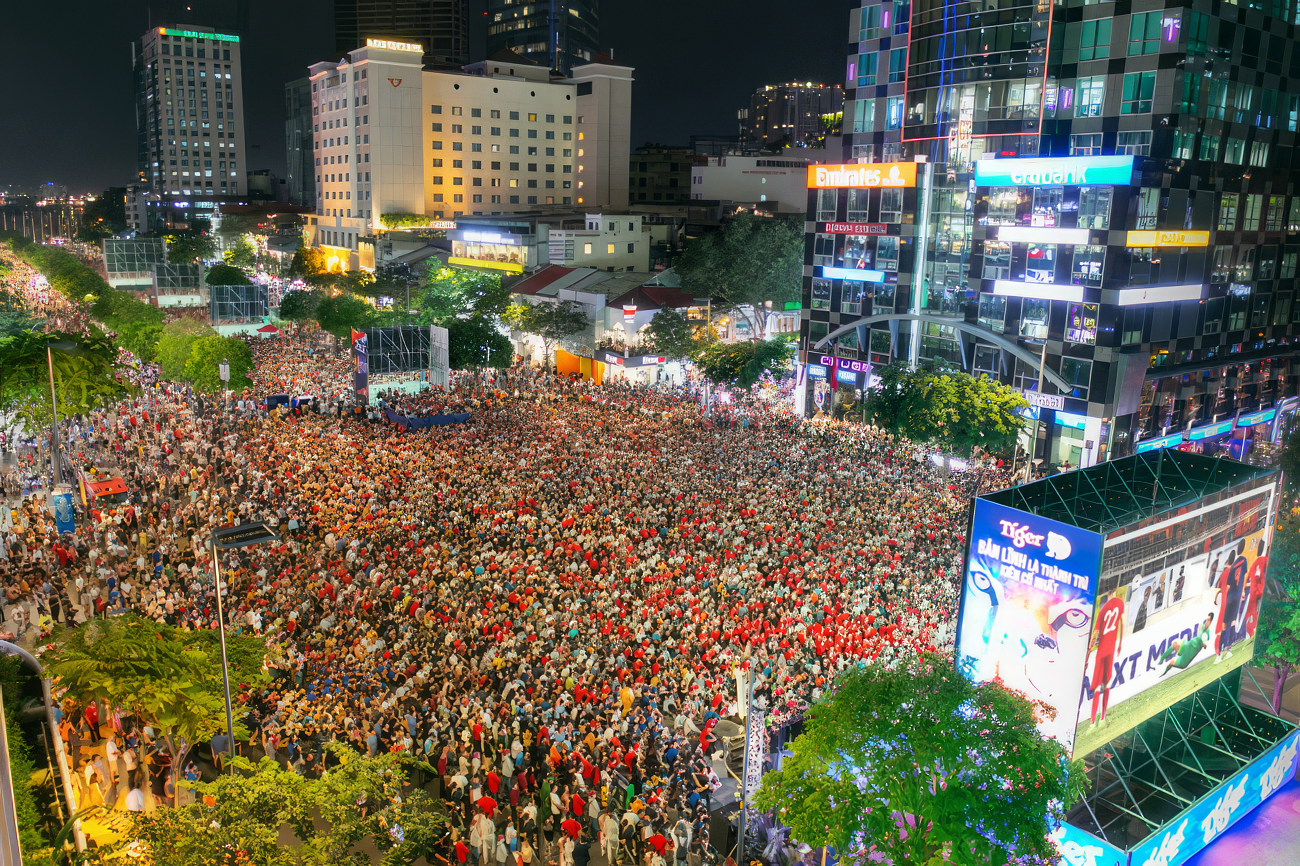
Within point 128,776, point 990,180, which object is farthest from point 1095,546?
point 990,180

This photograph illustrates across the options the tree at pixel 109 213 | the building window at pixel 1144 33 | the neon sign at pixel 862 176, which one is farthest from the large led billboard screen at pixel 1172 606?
the tree at pixel 109 213

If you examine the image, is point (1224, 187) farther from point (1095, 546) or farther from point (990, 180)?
point (1095, 546)

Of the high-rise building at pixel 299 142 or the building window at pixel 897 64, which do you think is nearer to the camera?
the building window at pixel 897 64

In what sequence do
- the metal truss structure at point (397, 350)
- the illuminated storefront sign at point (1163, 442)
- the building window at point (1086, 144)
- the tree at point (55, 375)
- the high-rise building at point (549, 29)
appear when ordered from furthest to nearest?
the high-rise building at point (549, 29)
the metal truss structure at point (397, 350)
the illuminated storefront sign at point (1163, 442)
the building window at point (1086, 144)
the tree at point (55, 375)

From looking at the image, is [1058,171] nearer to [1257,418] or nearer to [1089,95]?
[1089,95]

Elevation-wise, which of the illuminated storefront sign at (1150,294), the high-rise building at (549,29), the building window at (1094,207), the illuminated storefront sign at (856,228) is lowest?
the illuminated storefront sign at (1150,294)

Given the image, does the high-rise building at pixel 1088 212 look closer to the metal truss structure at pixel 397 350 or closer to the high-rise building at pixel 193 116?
the metal truss structure at pixel 397 350

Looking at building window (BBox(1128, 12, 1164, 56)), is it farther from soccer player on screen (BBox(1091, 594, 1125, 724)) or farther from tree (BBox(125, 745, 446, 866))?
tree (BBox(125, 745, 446, 866))

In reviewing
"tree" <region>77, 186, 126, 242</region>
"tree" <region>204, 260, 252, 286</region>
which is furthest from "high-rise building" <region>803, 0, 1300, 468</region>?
"tree" <region>77, 186, 126, 242</region>
